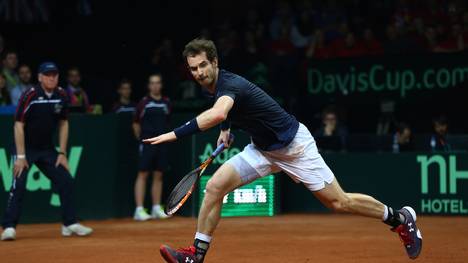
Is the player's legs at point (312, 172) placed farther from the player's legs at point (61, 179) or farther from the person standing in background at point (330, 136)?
the person standing in background at point (330, 136)

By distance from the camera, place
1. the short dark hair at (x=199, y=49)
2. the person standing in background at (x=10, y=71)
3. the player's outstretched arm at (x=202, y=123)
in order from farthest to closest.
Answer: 1. the person standing in background at (x=10, y=71)
2. the short dark hair at (x=199, y=49)
3. the player's outstretched arm at (x=202, y=123)

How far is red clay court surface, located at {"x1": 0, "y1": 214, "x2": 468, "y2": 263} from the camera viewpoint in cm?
954

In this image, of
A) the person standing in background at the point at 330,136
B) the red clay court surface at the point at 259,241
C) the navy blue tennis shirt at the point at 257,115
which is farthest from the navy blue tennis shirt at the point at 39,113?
the person standing in background at the point at 330,136

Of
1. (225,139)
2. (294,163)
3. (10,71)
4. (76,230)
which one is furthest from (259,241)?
(10,71)

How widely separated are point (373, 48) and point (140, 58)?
180 inches

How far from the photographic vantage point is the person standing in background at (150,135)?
13680 mm

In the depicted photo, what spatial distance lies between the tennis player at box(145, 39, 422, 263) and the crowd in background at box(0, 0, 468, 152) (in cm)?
593

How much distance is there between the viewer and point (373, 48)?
1584 centimetres

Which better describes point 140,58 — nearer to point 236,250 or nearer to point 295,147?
point 236,250

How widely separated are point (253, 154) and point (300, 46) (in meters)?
9.02

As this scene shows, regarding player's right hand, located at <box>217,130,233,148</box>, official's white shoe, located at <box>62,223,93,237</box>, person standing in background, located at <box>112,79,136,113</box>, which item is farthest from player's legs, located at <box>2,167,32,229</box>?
player's right hand, located at <box>217,130,233,148</box>

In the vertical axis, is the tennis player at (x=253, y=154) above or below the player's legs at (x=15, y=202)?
above

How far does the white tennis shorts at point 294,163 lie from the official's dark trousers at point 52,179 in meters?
3.74

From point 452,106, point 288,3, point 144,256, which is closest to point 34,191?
point 144,256
